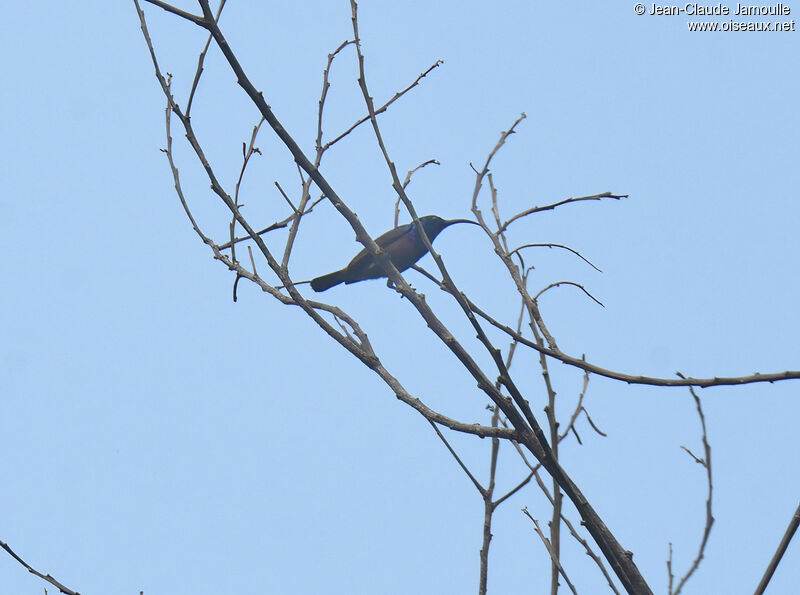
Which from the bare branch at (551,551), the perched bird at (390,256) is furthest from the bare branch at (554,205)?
the perched bird at (390,256)

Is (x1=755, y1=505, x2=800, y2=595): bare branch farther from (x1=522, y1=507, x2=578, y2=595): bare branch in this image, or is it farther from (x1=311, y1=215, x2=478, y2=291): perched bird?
(x1=311, y1=215, x2=478, y2=291): perched bird

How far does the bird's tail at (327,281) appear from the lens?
6035 mm

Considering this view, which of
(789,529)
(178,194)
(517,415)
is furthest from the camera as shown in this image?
(178,194)

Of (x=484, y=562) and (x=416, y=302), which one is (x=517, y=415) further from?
(x=484, y=562)

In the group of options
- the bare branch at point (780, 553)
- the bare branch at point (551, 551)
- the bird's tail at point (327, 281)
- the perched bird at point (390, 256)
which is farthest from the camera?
the bird's tail at point (327, 281)

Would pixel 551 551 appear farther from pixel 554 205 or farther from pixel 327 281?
pixel 327 281

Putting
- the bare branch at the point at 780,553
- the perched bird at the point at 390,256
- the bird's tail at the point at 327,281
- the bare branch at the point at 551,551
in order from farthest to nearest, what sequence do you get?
the bird's tail at the point at 327,281, the perched bird at the point at 390,256, the bare branch at the point at 551,551, the bare branch at the point at 780,553

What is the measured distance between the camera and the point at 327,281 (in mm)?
6098

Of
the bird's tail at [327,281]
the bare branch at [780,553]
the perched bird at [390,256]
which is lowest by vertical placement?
the bare branch at [780,553]

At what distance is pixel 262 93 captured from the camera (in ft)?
6.79

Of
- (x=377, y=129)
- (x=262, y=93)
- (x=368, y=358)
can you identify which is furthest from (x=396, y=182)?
(x=368, y=358)

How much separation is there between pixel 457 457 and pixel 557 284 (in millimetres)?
791

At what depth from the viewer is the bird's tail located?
6.04 meters

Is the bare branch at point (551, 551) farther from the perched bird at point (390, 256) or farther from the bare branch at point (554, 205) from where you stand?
the perched bird at point (390, 256)
